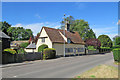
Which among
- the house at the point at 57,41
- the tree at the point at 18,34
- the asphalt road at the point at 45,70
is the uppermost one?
the tree at the point at 18,34

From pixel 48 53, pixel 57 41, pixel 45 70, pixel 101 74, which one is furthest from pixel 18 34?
pixel 101 74

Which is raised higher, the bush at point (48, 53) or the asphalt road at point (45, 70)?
the bush at point (48, 53)

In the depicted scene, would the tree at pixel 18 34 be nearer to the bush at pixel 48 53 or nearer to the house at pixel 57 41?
the house at pixel 57 41

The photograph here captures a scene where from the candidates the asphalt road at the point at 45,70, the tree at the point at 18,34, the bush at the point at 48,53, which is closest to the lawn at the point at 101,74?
the asphalt road at the point at 45,70

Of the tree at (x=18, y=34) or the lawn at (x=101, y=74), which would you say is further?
the tree at (x=18, y=34)

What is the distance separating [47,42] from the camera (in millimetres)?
31266

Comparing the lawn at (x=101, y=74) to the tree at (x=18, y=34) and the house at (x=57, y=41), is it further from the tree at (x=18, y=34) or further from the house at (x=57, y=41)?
the tree at (x=18, y=34)

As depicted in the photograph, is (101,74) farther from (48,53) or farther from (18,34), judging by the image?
(18,34)

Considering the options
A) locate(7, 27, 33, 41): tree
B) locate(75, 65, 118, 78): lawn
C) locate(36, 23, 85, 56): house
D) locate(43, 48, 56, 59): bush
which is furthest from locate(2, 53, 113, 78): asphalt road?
locate(7, 27, 33, 41): tree

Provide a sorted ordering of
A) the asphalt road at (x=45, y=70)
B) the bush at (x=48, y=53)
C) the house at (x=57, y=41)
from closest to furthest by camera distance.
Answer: the asphalt road at (x=45, y=70), the bush at (x=48, y=53), the house at (x=57, y=41)

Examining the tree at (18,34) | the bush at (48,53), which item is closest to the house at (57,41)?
the bush at (48,53)

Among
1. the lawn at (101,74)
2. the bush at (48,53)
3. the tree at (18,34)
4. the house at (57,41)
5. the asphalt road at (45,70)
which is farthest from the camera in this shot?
the tree at (18,34)

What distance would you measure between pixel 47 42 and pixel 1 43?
469 inches

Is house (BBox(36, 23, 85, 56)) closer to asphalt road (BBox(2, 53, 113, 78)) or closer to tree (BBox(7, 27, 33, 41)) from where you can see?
asphalt road (BBox(2, 53, 113, 78))
